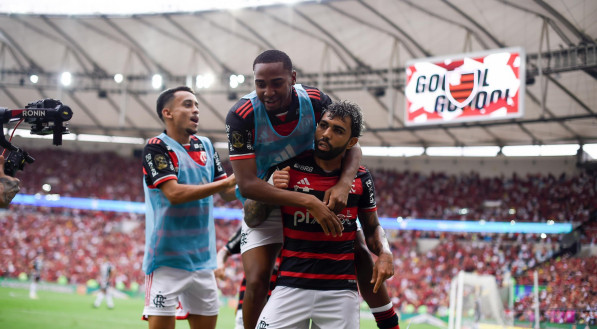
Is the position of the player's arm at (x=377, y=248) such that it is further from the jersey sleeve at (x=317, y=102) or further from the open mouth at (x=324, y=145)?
the jersey sleeve at (x=317, y=102)

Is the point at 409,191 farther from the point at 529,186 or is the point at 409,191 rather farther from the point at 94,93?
the point at 94,93

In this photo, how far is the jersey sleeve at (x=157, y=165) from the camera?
13.4 ft

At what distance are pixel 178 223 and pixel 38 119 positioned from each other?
126cm

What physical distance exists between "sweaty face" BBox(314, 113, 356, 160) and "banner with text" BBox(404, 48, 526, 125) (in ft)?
46.4

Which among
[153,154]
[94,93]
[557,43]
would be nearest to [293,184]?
[153,154]

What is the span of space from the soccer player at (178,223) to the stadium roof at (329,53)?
1551cm

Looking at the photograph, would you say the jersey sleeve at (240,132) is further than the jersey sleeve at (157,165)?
No

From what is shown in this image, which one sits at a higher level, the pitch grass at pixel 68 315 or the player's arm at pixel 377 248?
the player's arm at pixel 377 248

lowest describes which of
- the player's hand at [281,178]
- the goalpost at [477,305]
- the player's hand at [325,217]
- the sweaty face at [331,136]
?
the goalpost at [477,305]

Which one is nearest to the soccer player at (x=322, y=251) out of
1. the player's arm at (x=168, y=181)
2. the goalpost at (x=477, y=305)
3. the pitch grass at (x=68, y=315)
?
the player's arm at (x=168, y=181)

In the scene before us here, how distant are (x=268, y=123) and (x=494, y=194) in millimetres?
25019

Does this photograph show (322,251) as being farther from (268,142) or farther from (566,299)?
(566,299)

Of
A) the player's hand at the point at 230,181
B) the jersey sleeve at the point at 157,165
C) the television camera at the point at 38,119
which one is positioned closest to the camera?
the television camera at the point at 38,119

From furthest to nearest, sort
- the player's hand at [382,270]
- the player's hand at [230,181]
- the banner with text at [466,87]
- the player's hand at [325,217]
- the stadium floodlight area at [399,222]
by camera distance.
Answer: the stadium floodlight area at [399,222] < the banner with text at [466,87] < the player's hand at [230,181] < the player's hand at [382,270] < the player's hand at [325,217]
